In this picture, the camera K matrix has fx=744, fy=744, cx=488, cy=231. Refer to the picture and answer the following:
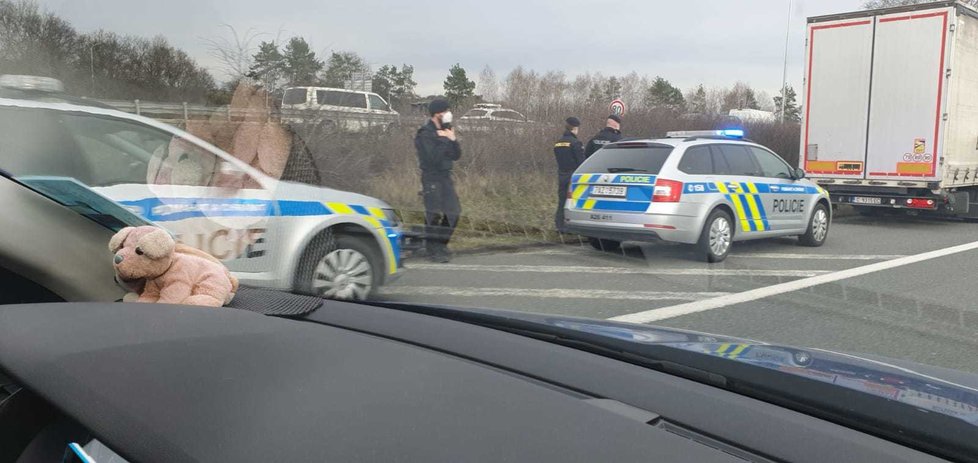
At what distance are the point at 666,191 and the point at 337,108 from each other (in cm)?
538

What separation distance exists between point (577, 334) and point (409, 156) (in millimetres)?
5382

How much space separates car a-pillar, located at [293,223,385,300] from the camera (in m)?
2.55

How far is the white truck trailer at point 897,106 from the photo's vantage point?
12.6 metres

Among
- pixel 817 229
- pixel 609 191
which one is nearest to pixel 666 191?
→ pixel 609 191

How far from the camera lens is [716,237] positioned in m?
8.85

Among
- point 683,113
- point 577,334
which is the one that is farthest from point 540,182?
point 577,334

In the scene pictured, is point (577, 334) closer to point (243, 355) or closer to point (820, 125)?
point (243, 355)

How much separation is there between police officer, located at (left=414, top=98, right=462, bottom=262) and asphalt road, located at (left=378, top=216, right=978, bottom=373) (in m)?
0.50

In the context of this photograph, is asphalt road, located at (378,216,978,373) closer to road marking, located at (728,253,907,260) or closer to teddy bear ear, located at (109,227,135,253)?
road marking, located at (728,253,907,260)

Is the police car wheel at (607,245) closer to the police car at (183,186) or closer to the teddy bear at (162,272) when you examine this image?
the police car at (183,186)

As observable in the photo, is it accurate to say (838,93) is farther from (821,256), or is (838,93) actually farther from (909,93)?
(821,256)

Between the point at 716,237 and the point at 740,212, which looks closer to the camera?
the point at 716,237

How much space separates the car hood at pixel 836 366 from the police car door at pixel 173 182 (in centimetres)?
87

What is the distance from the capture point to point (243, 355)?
1422mm
